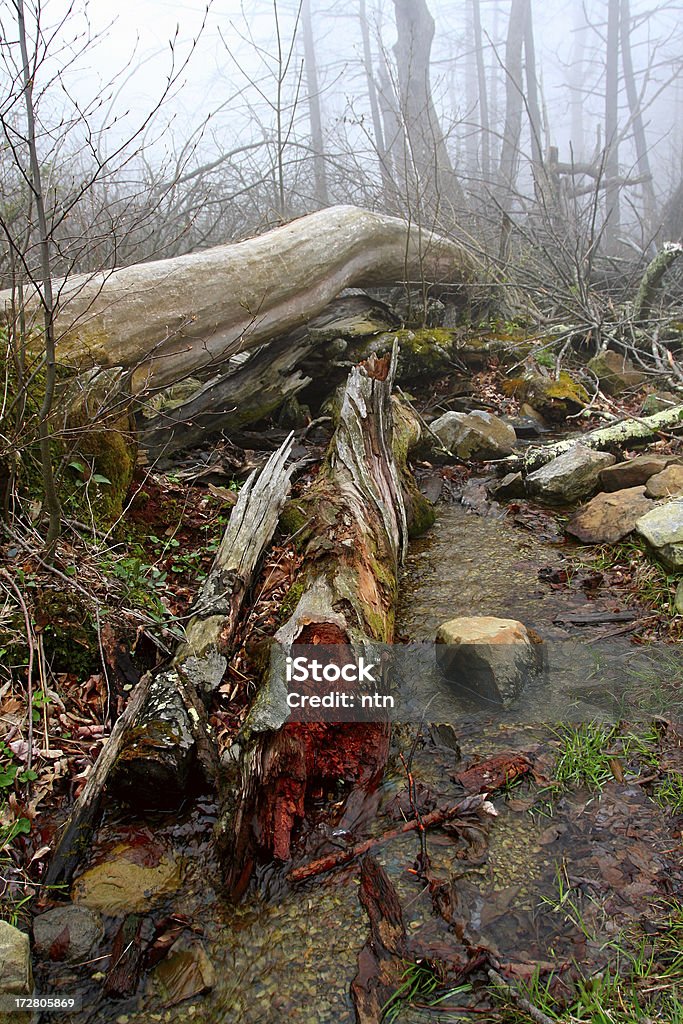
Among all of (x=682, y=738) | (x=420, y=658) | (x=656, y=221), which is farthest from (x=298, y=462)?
(x=656, y=221)

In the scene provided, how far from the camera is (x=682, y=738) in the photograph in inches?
96.0

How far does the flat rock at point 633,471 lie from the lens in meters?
4.39

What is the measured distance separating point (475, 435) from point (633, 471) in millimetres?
1512

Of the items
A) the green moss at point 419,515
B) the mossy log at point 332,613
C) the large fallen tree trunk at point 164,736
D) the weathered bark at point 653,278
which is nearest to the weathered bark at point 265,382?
the mossy log at point 332,613

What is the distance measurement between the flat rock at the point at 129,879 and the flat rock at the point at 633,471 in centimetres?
367

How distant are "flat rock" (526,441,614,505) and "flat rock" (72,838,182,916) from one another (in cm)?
354

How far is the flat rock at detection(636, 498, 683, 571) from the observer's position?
3320 mm

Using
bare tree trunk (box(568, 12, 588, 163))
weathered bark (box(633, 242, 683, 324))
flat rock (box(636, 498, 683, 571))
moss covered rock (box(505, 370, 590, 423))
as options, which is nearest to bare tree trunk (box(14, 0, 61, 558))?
flat rock (box(636, 498, 683, 571))

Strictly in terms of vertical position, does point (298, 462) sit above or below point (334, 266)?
below

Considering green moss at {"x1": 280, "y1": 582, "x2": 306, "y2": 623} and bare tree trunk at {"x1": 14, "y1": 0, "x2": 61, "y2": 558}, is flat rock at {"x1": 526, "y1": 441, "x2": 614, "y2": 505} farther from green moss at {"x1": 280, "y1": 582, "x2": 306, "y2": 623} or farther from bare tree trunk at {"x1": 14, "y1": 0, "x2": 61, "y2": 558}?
bare tree trunk at {"x1": 14, "y1": 0, "x2": 61, "y2": 558}

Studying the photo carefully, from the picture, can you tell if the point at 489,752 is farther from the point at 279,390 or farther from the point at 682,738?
the point at 279,390

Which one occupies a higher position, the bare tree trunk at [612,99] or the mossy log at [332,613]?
the bare tree trunk at [612,99]

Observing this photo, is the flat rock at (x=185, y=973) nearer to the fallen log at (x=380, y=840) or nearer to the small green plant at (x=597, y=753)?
the fallen log at (x=380, y=840)

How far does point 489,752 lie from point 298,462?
262cm
